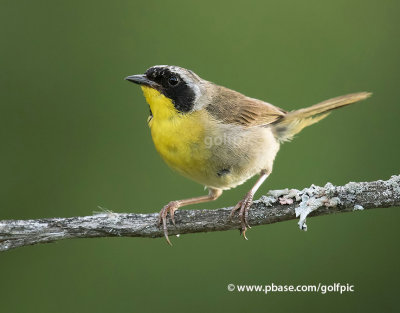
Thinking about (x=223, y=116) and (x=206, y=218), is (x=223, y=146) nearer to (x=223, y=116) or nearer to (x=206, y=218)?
(x=223, y=116)

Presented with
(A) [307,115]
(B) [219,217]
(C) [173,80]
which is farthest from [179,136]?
(A) [307,115]

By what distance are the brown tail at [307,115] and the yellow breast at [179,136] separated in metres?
1.19

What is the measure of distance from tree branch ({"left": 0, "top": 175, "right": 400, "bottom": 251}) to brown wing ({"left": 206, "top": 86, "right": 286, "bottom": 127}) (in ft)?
4.05

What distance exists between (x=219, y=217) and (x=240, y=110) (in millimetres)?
1592

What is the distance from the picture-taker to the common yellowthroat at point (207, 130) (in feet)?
14.9

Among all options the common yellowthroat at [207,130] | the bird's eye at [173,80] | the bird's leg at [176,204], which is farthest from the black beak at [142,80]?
the bird's leg at [176,204]

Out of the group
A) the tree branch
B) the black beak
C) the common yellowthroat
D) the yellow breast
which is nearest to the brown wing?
the common yellowthroat

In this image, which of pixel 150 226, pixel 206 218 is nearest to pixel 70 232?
pixel 150 226

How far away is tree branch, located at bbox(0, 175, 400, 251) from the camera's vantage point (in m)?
3.69

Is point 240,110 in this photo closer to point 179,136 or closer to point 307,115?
point 307,115

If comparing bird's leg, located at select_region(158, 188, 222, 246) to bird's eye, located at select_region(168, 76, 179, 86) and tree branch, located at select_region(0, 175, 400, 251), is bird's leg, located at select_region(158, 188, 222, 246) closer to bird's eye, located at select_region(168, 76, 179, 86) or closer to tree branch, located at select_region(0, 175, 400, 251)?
tree branch, located at select_region(0, 175, 400, 251)

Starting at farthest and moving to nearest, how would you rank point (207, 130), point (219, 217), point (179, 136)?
1. point (207, 130)
2. point (179, 136)
3. point (219, 217)

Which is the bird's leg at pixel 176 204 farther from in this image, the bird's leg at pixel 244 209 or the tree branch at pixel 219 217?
the bird's leg at pixel 244 209

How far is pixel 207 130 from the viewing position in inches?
183
